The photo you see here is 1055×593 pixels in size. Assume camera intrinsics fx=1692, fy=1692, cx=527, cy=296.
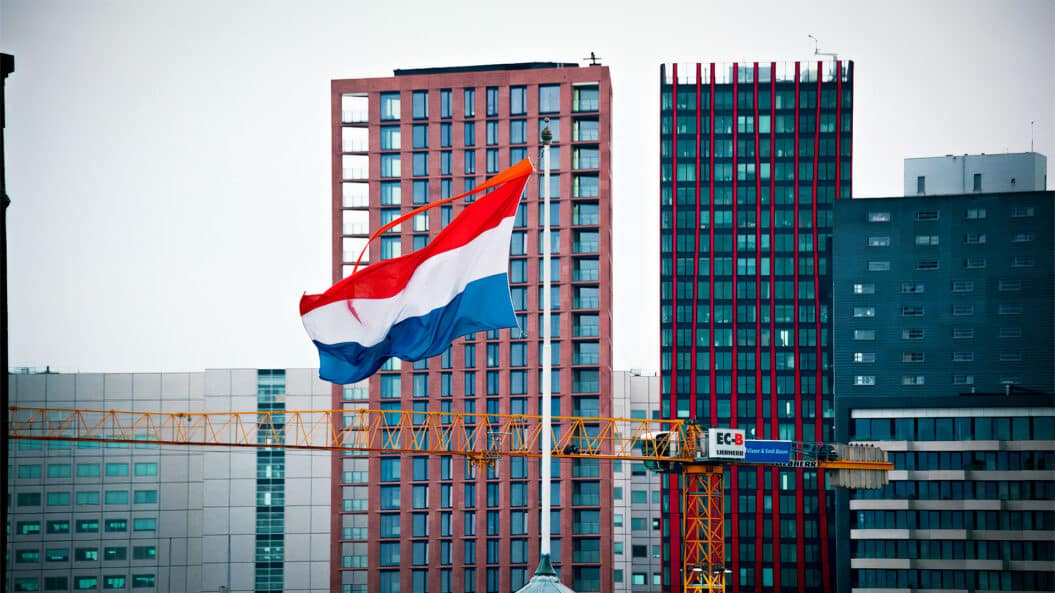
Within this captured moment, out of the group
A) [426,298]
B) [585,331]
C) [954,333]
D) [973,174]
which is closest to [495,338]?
[585,331]

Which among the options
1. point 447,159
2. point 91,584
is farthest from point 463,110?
point 91,584

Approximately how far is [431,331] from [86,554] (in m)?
141

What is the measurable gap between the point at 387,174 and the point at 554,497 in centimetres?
3314

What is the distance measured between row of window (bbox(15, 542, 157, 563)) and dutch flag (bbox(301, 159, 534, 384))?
452 feet

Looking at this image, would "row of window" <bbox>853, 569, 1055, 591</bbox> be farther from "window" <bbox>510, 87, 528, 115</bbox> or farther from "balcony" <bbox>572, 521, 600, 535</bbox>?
"window" <bbox>510, 87, 528, 115</bbox>

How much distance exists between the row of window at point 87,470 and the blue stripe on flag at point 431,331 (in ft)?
455

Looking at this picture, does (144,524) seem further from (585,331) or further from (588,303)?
(588,303)

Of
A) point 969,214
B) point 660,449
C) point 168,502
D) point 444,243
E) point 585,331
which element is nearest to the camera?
point 444,243

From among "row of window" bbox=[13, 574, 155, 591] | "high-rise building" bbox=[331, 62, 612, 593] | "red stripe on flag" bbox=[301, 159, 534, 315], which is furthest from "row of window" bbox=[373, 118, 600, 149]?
"red stripe on flag" bbox=[301, 159, 534, 315]

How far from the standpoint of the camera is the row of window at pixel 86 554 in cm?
17312

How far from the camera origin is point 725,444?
5089 inches

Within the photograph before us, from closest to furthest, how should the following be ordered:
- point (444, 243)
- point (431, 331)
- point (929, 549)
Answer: point (444, 243) → point (431, 331) → point (929, 549)

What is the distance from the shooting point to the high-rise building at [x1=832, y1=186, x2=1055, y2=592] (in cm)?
17212

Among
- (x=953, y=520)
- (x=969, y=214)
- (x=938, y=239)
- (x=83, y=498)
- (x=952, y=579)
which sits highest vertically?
(x=969, y=214)
